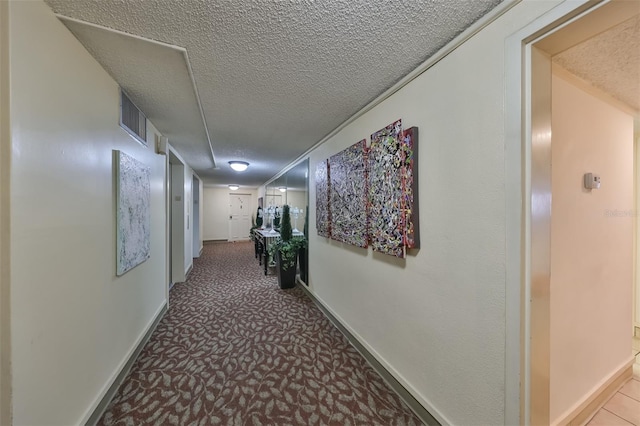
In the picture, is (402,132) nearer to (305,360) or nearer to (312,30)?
(312,30)

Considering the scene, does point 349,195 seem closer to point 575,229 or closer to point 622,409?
point 575,229

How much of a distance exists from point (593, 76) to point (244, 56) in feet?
7.44

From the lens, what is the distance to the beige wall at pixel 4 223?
89cm

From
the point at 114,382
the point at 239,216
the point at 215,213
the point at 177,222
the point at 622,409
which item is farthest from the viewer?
the point at 239,216

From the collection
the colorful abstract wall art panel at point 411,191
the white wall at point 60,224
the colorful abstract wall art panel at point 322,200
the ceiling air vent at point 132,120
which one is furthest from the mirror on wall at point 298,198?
the white wall at point 60,224

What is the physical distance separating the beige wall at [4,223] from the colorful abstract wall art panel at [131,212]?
907mm

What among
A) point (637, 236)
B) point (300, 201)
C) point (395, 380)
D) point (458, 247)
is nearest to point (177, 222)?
point (300, 201)

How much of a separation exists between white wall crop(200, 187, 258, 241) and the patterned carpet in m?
6.62

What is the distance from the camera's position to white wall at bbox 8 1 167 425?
967 mm

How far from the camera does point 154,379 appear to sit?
1872 millimetres

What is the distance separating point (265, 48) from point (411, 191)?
132 centimetres

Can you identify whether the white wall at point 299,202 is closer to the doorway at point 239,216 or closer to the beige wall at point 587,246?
the beige wall at point 587,246

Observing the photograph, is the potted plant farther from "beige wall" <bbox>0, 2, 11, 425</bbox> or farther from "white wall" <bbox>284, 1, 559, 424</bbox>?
"beige wall" <bbox>0, 2, 11, 425</bbox>

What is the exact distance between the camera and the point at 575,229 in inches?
58.1
